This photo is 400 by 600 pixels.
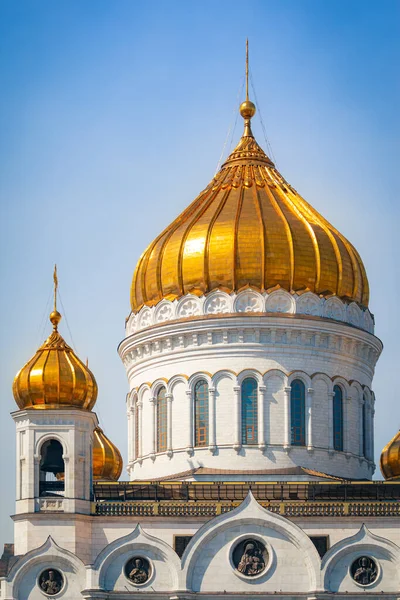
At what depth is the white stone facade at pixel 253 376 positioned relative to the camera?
205 feet

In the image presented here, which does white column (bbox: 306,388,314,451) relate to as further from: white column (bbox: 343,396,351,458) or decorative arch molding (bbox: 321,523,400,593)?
decorative arch molding (bbox: 321,523,400,593)

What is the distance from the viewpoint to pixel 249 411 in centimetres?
6284

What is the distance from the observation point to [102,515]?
58781 mm

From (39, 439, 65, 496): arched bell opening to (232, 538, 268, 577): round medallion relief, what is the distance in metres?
5.63

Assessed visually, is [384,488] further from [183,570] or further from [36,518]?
[36,518]

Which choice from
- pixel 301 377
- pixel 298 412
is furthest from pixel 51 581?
pixel 301 377

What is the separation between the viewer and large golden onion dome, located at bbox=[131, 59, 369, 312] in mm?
63875

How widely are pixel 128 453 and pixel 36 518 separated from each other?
8174 millimetres

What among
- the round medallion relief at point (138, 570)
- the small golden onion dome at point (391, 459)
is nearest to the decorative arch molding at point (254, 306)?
the small golden onion dome at point (391, 459)

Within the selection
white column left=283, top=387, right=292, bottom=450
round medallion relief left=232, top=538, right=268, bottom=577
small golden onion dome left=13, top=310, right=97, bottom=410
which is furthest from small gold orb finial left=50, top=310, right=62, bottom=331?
round medallion relief left=232, top=538, right=268, bottom=577

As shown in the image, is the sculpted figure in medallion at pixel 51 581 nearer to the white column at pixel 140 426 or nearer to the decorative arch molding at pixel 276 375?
the white column at pixel 140 426

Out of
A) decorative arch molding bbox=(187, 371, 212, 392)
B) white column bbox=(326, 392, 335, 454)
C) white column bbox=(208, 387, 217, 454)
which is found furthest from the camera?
decorative arch molding bbox=(187, 371, 212, 392)

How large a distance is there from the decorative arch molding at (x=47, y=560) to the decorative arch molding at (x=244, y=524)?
3050 millimetres

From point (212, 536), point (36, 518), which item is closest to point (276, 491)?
point (212, 536)
